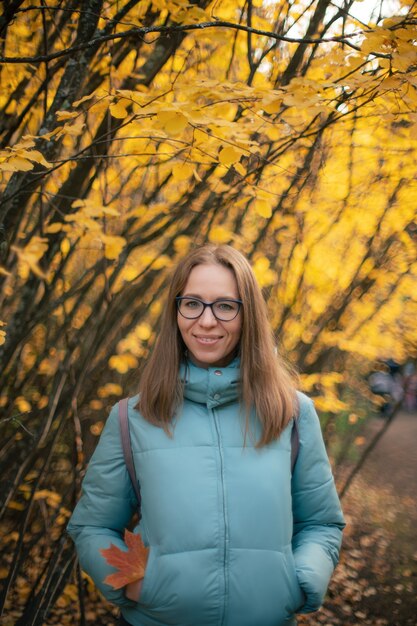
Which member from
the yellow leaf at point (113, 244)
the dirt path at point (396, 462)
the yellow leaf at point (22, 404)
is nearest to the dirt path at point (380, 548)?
the dirt path at point (396, 462)

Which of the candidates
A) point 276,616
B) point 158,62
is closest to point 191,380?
point 276,616

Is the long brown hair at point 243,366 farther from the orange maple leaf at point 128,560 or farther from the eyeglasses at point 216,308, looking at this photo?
the orange maple leaf at point 128,560

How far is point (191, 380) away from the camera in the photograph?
150cm

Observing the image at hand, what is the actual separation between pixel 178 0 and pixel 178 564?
2.16m

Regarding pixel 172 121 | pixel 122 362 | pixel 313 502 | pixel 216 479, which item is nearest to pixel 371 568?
pixel 122 362

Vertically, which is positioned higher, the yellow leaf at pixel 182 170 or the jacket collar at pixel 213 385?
the yellow leaf at pixel 182 170

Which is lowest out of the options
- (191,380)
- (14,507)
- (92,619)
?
(92,619)

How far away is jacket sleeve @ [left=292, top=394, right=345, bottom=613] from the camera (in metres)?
1.48

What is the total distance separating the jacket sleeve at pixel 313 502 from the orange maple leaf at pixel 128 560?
0.40m

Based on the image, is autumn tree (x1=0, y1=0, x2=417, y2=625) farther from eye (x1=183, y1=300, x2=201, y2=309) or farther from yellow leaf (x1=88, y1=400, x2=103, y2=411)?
eye (x1=183, y1=300, x2=201, y2=309)

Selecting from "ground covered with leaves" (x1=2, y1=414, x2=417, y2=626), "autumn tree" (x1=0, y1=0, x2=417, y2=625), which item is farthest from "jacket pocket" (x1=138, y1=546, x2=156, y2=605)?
"ground covered with leaves" (x1=2, y1=414, x2=417, y2=626)

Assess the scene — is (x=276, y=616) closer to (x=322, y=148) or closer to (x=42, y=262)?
(x=42, y=262)

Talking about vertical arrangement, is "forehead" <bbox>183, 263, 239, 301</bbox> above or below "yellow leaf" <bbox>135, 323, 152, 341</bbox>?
above

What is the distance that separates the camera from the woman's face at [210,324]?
1493 mm
